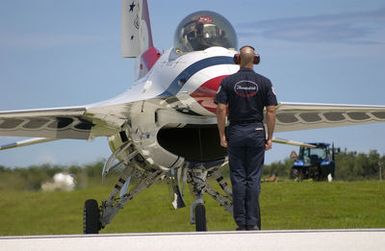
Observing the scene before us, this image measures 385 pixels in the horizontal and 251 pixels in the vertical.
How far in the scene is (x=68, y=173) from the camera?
19.7m

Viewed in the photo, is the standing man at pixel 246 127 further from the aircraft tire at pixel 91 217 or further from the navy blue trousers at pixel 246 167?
the aircraft tire at pixel 91 217

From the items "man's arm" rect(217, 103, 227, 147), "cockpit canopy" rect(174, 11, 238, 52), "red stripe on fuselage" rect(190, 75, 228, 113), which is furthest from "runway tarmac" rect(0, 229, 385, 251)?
"cockpit canopy" rect(174, 11, 238, 52)

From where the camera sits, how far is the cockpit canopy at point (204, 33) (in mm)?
12414

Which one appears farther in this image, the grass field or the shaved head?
the grass field

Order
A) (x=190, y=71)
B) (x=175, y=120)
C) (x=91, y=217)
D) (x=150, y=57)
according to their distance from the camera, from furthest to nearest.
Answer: (x=150, y=57) → (x=91, y=217) → (x=175, y=120) → (x=190, y=71)

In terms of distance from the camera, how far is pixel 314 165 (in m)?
51.8

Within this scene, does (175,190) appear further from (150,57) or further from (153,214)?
(153,214)

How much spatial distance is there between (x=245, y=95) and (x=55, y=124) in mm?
6286

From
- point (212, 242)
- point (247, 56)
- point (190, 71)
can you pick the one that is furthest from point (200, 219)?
point (212, 242)

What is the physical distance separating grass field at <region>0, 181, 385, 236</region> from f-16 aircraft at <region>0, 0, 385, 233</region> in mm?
4405

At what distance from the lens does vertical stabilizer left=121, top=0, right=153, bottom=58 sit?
21.1 metres

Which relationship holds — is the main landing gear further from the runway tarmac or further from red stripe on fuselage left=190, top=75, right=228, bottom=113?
the runway tarmac

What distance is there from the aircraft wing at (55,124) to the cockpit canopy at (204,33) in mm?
2257

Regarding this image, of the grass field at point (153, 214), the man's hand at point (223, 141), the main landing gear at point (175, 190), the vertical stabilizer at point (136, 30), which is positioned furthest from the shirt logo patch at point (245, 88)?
the vertical stabilizer at point (136, 30)
